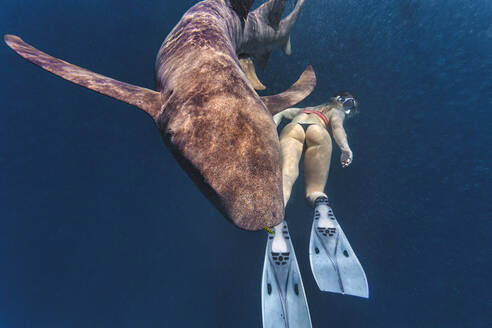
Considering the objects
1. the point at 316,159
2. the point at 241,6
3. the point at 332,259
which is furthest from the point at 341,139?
the point at 241,6

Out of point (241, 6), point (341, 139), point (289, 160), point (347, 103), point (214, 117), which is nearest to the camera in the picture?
point (214, 117)

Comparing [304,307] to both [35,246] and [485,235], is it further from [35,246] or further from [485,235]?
[35,246]

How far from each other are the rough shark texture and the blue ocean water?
5970 mm

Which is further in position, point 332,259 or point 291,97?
point 332,259

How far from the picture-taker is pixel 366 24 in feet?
25.0

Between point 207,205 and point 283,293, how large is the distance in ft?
17.5

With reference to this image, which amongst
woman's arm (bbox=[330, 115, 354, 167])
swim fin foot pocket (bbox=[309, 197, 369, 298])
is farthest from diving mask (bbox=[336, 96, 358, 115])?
swim fin foot pocket (bbox=[309, 197, 369, 298])

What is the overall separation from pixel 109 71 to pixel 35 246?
8.51 metres

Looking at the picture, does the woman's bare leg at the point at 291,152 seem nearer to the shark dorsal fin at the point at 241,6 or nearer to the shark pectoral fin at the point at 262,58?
the shark pectoral fin at the point at 262,58

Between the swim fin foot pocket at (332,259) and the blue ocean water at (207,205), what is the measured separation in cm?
367

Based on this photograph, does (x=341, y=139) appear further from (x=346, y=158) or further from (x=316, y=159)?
(x=316, y=159)

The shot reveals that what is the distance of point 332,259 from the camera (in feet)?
13.7

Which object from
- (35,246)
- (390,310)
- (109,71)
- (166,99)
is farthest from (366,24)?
(35,246)

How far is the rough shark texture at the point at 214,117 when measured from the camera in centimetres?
127
